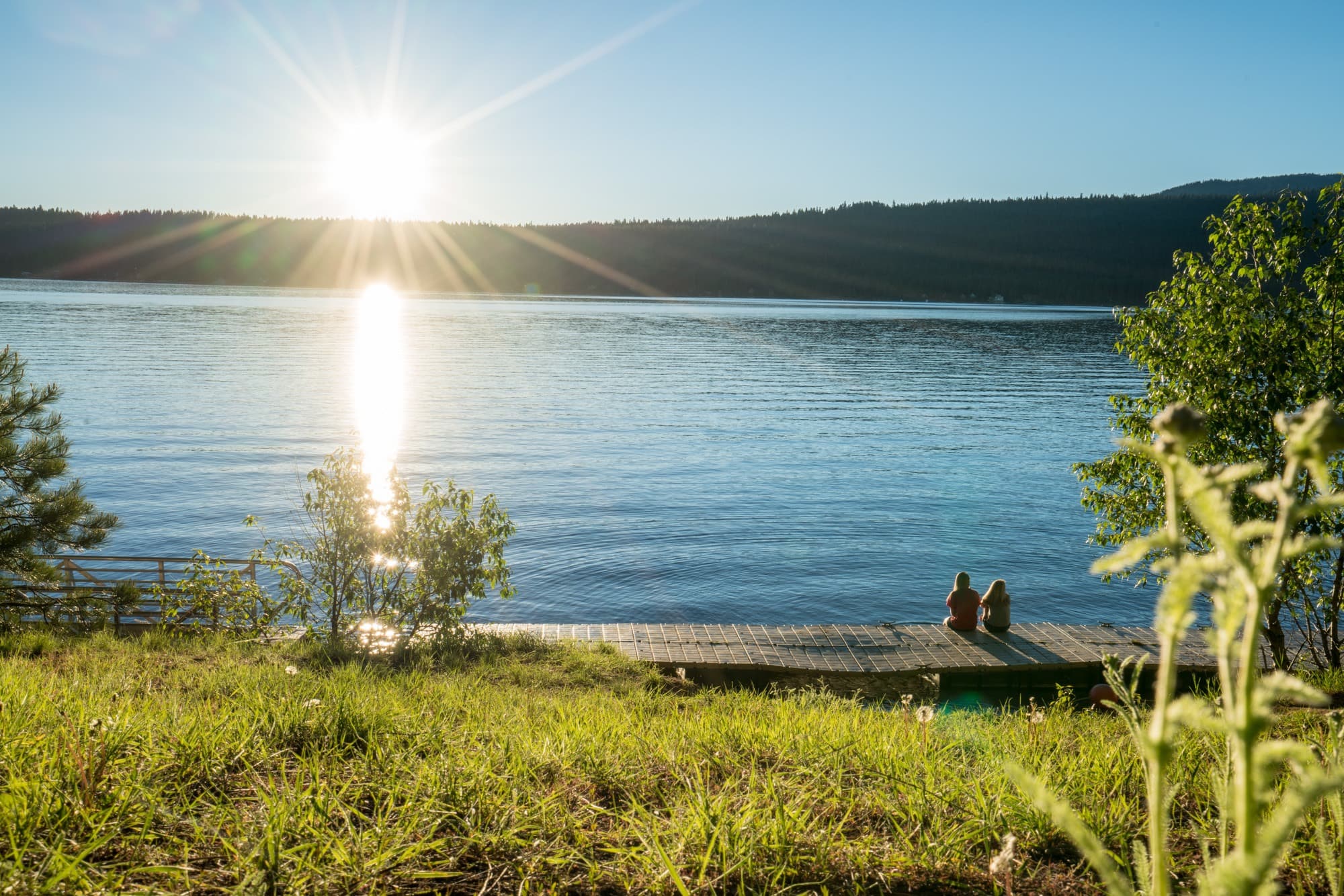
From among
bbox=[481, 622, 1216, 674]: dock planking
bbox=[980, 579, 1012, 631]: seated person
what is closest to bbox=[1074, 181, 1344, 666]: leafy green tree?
bbox=[481, 622, 1216, 674]: dock planking

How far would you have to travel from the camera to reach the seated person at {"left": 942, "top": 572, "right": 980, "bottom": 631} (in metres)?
14.9

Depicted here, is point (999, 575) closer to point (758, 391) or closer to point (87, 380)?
point (758, 391)

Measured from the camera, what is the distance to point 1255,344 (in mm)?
10914

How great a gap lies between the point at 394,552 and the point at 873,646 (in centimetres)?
724

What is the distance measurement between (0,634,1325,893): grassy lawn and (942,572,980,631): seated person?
9.64 meters

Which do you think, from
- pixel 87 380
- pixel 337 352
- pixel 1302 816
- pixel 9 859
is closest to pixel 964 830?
pixel 1302 816

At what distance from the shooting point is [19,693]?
15.9 ft

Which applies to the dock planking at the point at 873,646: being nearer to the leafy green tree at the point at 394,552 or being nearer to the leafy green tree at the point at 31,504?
the leafy green tree at the point at 394,552

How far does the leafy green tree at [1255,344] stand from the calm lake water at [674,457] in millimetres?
10741

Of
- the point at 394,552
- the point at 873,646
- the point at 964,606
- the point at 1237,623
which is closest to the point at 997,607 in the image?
the point at 964,606

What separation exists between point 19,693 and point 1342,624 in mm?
25296

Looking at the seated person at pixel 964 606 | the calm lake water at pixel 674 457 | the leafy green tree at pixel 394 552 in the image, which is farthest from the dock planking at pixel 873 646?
the calm lake water at pixel 674 457

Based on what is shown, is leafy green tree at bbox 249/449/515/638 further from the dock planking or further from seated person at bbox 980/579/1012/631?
seated person at bbox 980/579/1012/631

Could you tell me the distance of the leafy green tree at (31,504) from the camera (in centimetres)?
1170
